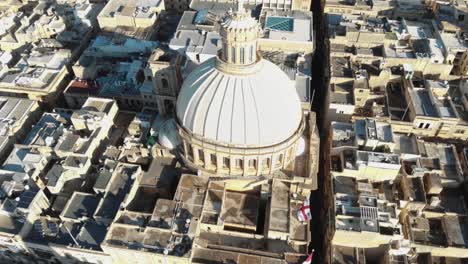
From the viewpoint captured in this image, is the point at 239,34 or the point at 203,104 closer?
the point at 239,34

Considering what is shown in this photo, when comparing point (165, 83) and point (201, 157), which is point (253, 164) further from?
point (165, 83)

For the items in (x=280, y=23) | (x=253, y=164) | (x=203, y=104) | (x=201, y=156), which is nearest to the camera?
(x=203, y=104)

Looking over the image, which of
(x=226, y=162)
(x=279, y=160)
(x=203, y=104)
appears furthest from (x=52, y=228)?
(x=279, y=160)

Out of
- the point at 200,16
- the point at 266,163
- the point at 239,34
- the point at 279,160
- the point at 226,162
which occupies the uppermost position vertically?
the point at 239,34

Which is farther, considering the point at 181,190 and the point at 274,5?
the point at 274,5

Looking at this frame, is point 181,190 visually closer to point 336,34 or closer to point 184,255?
point 184,255

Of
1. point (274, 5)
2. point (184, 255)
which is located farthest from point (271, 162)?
point (274, 5)
